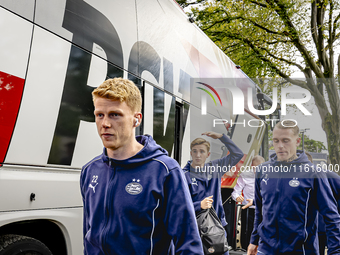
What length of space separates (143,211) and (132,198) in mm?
99

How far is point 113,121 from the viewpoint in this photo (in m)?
2.25

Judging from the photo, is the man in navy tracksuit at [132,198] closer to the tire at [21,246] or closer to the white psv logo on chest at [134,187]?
the white psv logo on chest at [134,187]

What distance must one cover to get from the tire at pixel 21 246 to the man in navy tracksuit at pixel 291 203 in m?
2.72

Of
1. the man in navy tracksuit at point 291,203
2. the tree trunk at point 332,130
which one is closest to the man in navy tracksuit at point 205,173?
the man in navy tracksuit at point 291,203

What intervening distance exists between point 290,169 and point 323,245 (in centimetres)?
110

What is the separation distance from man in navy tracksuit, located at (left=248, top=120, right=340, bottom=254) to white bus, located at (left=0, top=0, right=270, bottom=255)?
1466 millimetres

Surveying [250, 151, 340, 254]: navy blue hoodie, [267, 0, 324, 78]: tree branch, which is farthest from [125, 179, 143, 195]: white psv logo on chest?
[267, 0, 324, 78]: tree branch

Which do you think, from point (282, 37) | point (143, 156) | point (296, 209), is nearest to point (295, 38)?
point (282, 37)

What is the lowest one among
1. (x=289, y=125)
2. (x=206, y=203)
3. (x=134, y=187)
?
(x=206, y=203)

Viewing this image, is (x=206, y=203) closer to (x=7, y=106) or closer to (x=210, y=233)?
(x=210, y=233)

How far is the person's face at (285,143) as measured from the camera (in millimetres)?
4707

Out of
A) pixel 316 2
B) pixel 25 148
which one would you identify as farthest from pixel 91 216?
pixel 316 2

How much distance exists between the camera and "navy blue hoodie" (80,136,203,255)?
2.22 m

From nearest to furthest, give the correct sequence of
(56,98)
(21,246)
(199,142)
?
1. (21,246)
2. (56,98)
3. (199,142)
